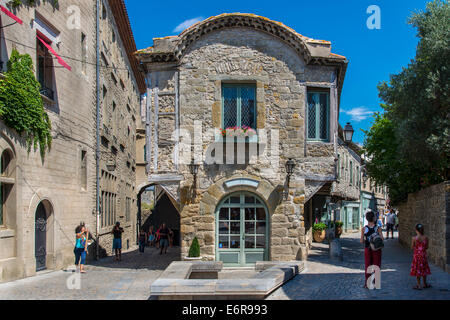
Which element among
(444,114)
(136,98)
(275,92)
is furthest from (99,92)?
(136,98)

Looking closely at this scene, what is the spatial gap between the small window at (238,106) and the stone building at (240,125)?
29 mm

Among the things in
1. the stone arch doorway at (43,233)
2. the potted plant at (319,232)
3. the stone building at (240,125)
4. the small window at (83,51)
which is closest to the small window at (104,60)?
the small window at (83,51)

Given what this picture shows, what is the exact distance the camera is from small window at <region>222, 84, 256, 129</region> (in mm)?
14523

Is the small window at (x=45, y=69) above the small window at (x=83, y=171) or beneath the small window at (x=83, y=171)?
above

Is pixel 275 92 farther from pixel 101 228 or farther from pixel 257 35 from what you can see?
pixel 101 228

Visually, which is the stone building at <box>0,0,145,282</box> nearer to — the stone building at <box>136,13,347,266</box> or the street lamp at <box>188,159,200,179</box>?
the stone building at <box>136,13,347,266</box>

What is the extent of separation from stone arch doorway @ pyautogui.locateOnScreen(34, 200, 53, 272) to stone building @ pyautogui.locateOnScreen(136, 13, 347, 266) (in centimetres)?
320

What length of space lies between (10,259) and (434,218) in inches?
426

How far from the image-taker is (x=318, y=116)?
14.7 m

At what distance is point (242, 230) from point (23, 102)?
6.83m

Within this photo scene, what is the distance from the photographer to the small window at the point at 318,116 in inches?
578

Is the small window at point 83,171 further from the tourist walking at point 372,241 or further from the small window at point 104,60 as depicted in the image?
the tourist walking at point 372,241

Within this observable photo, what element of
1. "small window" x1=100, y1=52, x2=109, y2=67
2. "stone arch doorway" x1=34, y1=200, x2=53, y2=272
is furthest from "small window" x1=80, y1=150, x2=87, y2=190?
"small window" x1=100, y1=52, x2=109, y2=67

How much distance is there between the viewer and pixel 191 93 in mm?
14461
